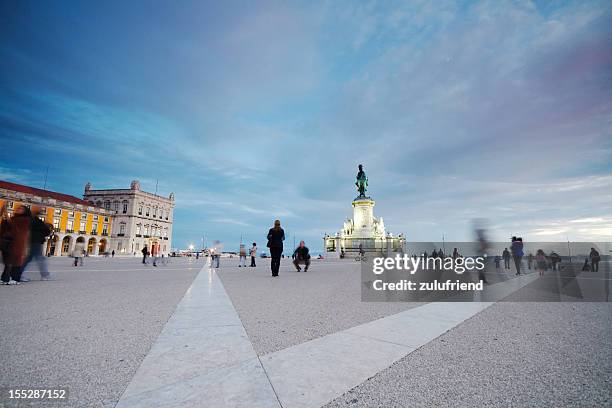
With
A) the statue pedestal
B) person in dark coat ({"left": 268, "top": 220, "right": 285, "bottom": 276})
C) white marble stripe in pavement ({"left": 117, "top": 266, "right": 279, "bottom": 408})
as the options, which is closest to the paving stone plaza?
white marble stripe in pavement ({"left": 117, "top": 266, "right": 279, "bottom": 408})

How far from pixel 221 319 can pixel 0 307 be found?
3.00 metres

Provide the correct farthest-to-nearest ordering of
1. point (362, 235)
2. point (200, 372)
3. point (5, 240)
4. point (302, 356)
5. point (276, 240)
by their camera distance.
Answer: point (362, 235)
point (276, 240)
point (5, 240)
point (302, 356)
point (200, 372)

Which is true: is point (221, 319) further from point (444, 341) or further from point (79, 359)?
point (444, 341)

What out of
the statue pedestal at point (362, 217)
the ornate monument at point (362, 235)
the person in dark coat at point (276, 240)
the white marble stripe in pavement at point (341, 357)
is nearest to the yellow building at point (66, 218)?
the ornate monument at point (362, 235)

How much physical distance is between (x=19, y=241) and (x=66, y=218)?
58023 millimetres

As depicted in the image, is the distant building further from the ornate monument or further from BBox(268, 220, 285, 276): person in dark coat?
BBox(268, 220, 285, 276): person in dark coat

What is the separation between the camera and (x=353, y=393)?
1.54m

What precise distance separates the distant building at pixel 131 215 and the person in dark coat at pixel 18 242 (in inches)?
2242

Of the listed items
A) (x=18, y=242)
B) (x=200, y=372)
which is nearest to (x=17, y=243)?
(x=18, y=242)

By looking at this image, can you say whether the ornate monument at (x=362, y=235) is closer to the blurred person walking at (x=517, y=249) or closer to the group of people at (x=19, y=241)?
the blurred person walking at (x=517, y=249)

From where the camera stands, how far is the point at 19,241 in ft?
21.5

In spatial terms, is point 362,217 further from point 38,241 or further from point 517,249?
point 38,241

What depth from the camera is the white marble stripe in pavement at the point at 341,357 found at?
5.10 feet

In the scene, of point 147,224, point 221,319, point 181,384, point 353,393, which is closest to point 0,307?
point 221,319
